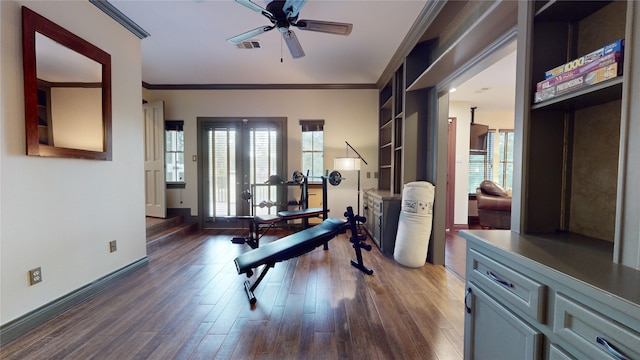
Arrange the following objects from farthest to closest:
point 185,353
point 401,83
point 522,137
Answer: point 401,83
point 185,353
point 522,137

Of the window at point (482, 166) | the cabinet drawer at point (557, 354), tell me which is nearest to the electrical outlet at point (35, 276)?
the cabinet drawer at point (557, 354)

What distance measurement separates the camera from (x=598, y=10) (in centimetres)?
121

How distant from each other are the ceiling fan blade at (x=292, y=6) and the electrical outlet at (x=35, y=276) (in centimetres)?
303

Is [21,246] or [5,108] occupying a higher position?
[5,108]

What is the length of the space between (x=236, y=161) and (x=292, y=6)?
359 centimetres

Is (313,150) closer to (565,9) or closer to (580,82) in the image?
(565,9)

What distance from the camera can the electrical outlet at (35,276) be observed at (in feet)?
6.36

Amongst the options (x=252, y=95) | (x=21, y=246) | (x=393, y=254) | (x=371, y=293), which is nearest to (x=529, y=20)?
(x=371, y=293)

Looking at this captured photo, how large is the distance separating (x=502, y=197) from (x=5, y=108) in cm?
659

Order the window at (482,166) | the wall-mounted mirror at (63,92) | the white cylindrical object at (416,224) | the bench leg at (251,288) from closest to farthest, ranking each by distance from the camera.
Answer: the wall-mounted mirror at (63,92) < the bench leg at (251,288) < the white cylindrical object at (416,224) < the window at (482,166)

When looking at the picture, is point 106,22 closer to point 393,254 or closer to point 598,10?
point 598,10

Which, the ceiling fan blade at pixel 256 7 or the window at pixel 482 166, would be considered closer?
the ceiling fan blade at pixel 256 7

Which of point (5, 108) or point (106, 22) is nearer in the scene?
point (5, 108)

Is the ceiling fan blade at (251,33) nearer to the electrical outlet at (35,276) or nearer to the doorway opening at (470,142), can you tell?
the doorway opening at (470,142)
